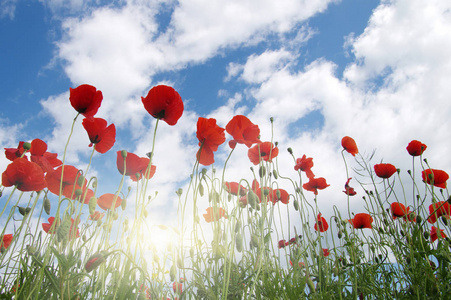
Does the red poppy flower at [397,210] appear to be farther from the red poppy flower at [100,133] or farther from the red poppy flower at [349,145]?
the red poppy flower at [100,133]

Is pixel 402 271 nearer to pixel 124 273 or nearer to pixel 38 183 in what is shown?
pixel 124 273

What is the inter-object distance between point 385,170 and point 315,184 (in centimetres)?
60

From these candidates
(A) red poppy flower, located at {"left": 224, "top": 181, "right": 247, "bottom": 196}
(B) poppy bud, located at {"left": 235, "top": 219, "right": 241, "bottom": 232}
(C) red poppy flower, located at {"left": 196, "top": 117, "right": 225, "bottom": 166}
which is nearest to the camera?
(C) red poppy flower, located at {"left": 196, "top": 117, "right": 225, "bottom": 166}

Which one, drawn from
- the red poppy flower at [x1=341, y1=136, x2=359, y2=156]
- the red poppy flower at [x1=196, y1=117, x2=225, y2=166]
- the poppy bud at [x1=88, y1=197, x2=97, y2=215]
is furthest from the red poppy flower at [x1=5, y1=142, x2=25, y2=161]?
the red poppy flower at [x1=341, y1=136, x2=359, y2=156]

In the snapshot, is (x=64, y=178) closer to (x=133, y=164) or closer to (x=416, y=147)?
(x=133, y=164)

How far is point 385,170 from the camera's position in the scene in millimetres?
2617

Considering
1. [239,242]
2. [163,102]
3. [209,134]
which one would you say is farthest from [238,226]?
[163,102]

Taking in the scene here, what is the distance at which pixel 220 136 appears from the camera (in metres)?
1.68

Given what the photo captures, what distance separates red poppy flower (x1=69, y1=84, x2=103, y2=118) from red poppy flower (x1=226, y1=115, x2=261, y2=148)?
757mm

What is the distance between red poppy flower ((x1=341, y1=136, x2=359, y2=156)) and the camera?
261cm

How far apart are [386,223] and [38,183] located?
2.45m

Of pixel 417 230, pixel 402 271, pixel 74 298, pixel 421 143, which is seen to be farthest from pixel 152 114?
pixel 421 143

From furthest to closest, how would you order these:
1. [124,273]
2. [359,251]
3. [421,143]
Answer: [421,143]
[359,251]
[124,273]

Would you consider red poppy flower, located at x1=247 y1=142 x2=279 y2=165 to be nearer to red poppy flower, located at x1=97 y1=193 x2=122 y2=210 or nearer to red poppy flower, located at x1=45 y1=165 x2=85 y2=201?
red poppy flower, located at x1=97 y1=193 x2=122 y2=210
